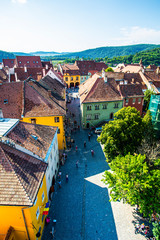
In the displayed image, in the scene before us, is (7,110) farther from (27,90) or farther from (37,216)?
(37,216)

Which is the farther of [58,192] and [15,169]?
[58,192]

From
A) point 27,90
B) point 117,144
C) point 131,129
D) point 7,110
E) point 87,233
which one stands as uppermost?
point 27,90

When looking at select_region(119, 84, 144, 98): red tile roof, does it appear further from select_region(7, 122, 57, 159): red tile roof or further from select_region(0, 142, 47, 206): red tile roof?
select_region(0, 142, 47, 206): red tile roof

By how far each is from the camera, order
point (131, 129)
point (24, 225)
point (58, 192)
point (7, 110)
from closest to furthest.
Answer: point (24, 225) → point (58, 192) → point (131, 129) → point (7, 110)

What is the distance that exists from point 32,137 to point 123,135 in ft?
40.2

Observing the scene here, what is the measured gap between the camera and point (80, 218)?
60.6 feet

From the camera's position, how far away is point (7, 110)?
28406 millimetres

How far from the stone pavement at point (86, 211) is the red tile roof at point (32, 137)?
7.10 meters

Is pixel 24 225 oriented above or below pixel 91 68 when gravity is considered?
below

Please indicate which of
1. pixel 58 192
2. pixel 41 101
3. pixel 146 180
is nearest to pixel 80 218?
pixel 58 192

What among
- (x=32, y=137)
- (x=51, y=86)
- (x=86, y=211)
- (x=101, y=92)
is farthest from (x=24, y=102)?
(x=86, y=211)

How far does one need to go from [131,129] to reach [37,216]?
15981 millimetres

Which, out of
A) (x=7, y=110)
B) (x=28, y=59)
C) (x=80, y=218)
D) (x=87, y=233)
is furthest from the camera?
(x=28, y=59)

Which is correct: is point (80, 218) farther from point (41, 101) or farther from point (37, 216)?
point (41, 101)
